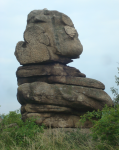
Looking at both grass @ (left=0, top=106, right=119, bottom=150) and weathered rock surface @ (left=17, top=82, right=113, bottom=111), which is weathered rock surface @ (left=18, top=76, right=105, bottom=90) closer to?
weathered rock surface @ (left=17, top=82, right=113, bottom=111)

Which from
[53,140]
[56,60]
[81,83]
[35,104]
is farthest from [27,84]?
[53,140]

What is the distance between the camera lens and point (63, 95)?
10.2 m

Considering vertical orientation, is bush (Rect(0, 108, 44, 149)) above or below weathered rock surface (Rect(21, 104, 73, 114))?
below

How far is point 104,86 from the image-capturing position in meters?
11.1

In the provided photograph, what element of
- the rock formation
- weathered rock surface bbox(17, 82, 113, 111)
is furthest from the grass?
weathered rock surface bbox(17, 82, 113, 111)

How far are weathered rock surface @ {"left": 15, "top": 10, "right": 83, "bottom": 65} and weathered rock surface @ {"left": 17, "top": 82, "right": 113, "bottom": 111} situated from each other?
136 cm

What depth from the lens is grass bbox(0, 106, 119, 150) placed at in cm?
800

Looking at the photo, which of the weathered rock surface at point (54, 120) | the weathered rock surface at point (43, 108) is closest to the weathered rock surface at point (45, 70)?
the weathered rock surface at point (43, 108)

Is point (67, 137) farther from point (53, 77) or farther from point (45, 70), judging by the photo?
point (45, 70)

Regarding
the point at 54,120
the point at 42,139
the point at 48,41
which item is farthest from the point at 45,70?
the point at 42,139

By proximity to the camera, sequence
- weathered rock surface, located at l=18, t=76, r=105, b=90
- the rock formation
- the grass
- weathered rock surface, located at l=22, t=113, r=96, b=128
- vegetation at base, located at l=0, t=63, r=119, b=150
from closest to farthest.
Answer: vegetation at base, located at l=0, t=63, r=119, b=150 → the grass → weathered rock surface, located at l=22, t=113, r=96, b=128 → the rock formation → weathered rock surface, located at l=18, t=76, r=105, b=90

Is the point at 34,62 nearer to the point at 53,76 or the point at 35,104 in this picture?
the point at 53,76

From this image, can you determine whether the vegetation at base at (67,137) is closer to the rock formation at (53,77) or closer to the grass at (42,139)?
the grass at (42,139)

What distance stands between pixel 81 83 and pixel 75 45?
1.93m
